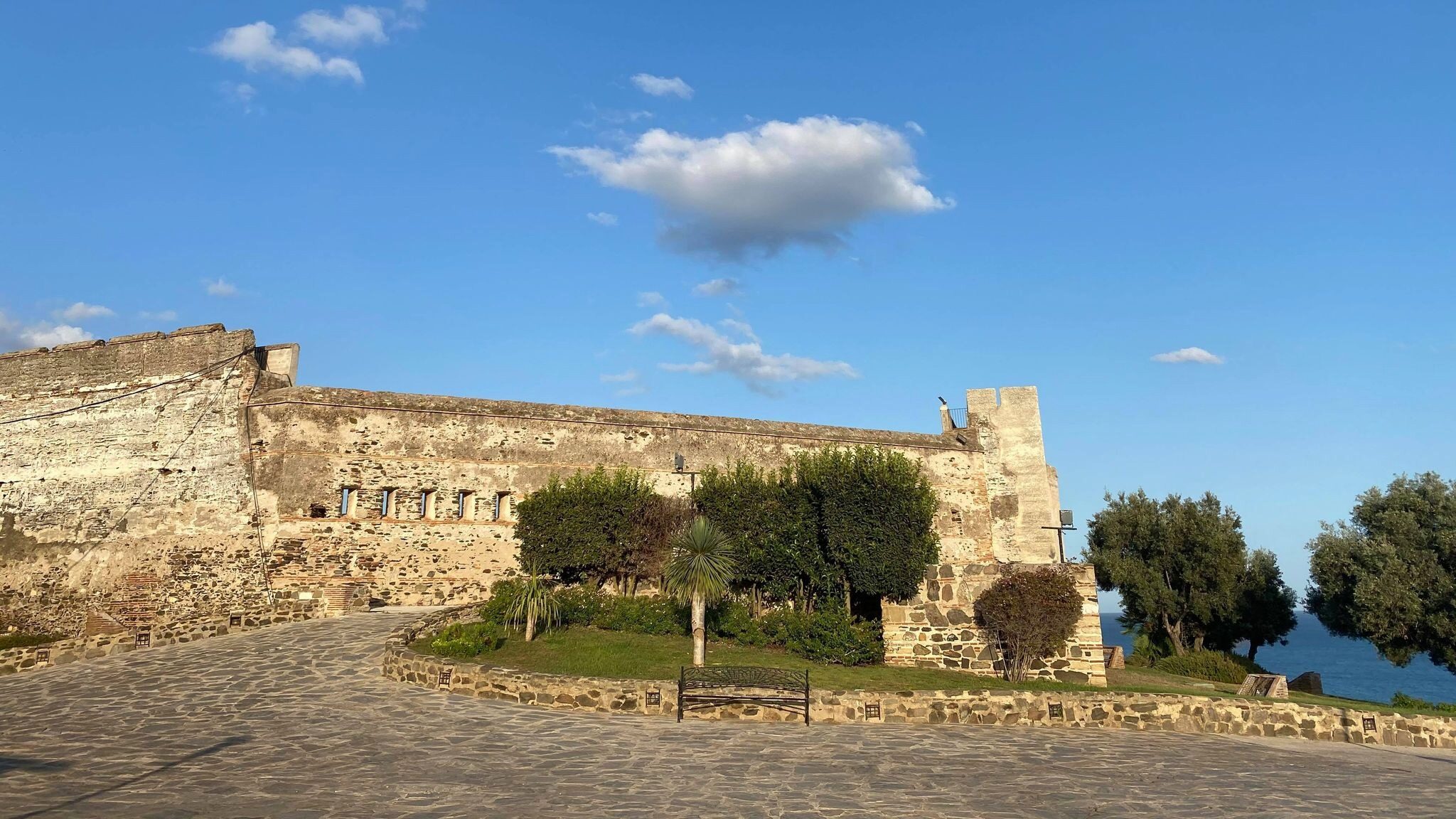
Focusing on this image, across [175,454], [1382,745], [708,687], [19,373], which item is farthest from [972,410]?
[19,373]

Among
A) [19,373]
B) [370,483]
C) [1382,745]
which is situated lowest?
[1382,745]

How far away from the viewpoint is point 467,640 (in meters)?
15.7

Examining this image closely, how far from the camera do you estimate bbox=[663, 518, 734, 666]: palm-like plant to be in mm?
16109

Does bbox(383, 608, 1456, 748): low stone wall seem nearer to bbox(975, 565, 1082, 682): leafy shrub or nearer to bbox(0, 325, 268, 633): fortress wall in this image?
bbox(975, 565, 1082, 682): leafy shrub

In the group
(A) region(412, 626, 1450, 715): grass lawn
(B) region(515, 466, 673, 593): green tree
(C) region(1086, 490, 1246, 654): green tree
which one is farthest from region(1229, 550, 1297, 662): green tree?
(B) region(515, 466, 673, 593): green tree

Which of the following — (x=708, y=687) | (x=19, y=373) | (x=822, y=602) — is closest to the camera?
(x=708, y=687)

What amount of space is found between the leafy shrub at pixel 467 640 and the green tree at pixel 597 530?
4415 millimetres

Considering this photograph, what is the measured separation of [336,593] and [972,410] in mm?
20787

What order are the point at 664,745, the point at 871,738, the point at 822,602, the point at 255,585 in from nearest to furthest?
the point at 664,745, the point at 871,738, the point at 822,602, the point at 255,585

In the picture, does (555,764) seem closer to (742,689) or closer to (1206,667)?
(742,689)

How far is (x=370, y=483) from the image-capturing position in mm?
23250

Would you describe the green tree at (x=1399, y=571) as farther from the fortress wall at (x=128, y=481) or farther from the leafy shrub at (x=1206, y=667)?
the fortress wall at (x=128, y=481)

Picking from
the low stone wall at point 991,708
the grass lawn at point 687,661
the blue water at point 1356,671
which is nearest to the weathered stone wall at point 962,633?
→ the grass lawn at point 687,661

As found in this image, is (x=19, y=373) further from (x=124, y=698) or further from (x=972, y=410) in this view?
(x=972, y=410)
